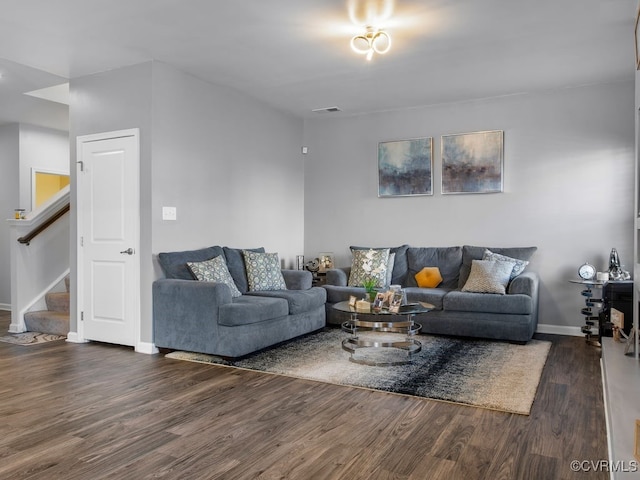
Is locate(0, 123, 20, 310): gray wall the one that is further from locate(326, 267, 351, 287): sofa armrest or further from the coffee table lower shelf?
the coffee table lower shelf

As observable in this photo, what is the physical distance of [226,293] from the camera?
4262 mm

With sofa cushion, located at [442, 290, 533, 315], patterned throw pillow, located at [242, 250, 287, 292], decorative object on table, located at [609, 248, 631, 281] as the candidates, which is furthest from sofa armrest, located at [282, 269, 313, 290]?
decorative object on table, located at [609, 248, 631, 281]

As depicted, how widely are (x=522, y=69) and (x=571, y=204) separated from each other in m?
1.60

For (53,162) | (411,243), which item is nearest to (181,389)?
(411,243)

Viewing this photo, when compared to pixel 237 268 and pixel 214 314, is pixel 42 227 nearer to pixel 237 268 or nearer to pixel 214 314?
pixel 237 268

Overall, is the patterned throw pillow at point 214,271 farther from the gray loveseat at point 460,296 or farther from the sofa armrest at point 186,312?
the gray loveseat at point 460,296

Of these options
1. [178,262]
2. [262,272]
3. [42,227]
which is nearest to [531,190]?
[262,272]

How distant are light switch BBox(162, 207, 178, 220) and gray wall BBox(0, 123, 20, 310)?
4.01m

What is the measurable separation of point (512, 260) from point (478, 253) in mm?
430

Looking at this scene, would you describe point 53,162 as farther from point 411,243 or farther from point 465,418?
point 465,418

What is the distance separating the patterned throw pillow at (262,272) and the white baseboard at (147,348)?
1.11 m

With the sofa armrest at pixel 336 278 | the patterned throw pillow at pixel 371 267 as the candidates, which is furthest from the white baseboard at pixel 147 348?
the patterned throw pillow at pixel 371 267

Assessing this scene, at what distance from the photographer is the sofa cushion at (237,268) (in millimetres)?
5188

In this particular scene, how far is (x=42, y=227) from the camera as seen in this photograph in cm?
583
